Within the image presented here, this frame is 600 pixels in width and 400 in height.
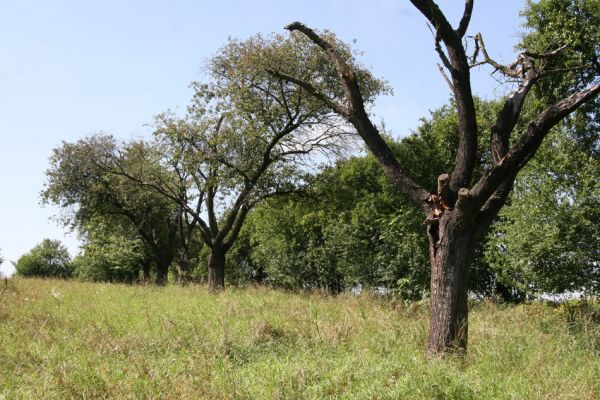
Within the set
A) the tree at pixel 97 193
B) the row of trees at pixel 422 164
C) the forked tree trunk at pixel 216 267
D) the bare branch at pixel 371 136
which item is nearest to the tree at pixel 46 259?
the tree at pixel 97 193

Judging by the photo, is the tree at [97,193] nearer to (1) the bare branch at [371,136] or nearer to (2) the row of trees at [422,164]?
(2) the row of trees at [422,164]

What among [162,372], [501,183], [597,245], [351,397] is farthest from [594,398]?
[597,245]

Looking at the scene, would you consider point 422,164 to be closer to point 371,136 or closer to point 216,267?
point 216,267

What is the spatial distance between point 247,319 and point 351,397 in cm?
Answer: 495

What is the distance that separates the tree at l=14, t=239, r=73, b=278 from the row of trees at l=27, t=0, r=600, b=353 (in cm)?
6090

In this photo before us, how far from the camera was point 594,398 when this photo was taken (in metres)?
4.88

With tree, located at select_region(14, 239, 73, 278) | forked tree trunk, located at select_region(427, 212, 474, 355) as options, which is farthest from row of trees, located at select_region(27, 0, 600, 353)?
tree, located at select_region(14, 239, 73, 278)

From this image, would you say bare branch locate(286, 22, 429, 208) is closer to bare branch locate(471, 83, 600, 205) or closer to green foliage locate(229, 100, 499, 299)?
bare branch locate(471, 83, 600, 205)

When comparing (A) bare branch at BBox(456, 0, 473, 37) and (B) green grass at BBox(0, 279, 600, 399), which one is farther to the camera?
(A) bare branch at BBox(456, 0, 473, 37)

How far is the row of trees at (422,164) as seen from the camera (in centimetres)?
724

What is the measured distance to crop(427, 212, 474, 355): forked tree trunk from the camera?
674 cm

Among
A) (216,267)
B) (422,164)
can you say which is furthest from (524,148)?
(216,267)

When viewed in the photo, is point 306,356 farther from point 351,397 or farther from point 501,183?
point 501,183

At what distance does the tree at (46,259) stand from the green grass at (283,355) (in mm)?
77294
